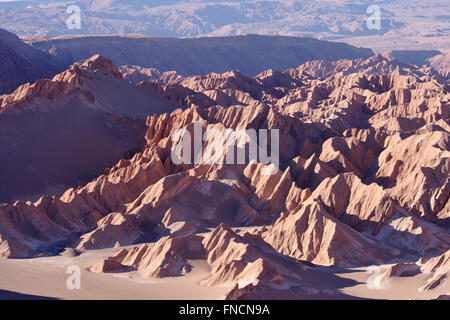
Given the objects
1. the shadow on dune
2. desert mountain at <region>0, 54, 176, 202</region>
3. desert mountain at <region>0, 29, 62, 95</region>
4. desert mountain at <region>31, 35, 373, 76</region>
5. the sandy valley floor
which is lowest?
desert mountain at <region>31, 35, 373, 76</region>

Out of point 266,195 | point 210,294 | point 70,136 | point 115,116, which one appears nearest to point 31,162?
point 70,136

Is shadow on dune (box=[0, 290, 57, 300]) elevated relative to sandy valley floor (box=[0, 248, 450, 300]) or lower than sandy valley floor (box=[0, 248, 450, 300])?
elevated

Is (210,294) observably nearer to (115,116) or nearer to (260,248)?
(260,248)

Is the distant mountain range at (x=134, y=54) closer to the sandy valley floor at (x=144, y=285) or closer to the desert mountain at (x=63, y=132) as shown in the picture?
the desert mountain at (x=63, y=132)

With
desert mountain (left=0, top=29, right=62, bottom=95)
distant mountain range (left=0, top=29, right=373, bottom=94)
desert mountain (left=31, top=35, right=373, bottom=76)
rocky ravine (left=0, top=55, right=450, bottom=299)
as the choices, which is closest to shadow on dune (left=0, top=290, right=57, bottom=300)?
rocky ravine (left=0, top=55, right=450, bottom=299)

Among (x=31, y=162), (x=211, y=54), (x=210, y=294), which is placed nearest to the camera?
(x=210, y=294)

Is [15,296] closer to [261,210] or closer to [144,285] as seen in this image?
[144,285]

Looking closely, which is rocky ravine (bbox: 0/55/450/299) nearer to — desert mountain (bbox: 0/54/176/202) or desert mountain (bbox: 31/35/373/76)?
desert mountain (bbox: 0/54/176/202)
